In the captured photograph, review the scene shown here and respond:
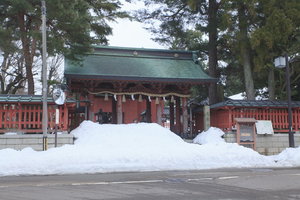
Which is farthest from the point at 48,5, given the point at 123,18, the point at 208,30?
the point at 208,30

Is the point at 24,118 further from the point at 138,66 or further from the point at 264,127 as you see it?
the point at 264,127

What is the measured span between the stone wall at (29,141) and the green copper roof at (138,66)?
3747mm

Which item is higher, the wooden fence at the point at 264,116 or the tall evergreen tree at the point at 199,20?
the tall evergreen tree at the point at 199,20

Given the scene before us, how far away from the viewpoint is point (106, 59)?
71.2ft

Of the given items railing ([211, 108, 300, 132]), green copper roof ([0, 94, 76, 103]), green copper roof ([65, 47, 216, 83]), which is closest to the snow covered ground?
green copper roof ([0, 94, 76, 103])

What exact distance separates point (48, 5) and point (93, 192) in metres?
10.1

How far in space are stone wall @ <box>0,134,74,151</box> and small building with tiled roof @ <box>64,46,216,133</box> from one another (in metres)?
3.84

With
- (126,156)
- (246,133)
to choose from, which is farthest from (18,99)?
(246,133)

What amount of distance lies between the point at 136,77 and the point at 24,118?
6.35 meters

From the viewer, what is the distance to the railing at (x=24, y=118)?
1506cm

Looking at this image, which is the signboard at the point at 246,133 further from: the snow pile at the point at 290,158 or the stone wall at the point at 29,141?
the stone wall at the point at 29,141

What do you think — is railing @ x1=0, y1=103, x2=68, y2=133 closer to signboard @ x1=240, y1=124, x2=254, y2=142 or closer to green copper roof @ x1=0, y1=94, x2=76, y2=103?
green copper roof @ x1=0, y1=94, x2=76, y2=103

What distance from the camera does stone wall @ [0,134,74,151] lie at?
14500mm

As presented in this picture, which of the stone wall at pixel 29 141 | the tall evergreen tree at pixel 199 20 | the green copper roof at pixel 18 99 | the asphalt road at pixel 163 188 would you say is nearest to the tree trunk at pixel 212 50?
the tall evergreen tree at pixel 199 20
